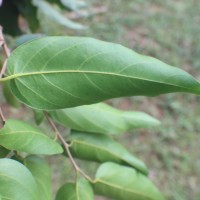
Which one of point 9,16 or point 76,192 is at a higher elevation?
point 9,16

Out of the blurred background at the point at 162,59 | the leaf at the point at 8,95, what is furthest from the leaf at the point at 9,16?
the leaf at the point at 8,95

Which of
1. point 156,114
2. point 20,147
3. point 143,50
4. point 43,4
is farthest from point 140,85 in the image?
point 143,50

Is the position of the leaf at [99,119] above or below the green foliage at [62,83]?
below

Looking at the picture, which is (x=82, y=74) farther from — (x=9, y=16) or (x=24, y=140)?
(x=9, y=16)

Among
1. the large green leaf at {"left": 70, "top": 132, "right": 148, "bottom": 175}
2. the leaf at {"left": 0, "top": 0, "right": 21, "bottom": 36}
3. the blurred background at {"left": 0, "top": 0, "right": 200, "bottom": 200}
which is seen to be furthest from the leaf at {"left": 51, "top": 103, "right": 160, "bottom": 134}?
the blurred background at {"left": 0, "top": 0, "right": 200, "bottom": 200}

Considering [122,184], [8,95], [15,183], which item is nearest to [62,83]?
[15,183]

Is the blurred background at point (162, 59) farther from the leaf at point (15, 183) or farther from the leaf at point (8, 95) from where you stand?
the leaf at point (15, 183)

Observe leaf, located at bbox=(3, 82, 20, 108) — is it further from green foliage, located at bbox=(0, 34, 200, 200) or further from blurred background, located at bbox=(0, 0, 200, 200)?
blurred background, located at bbox=(0, 0, 200, 200)
